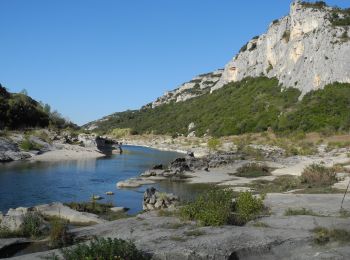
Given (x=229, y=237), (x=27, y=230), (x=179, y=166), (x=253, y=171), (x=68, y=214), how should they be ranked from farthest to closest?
1. (x=179, y=166)
2. (x=253, y=171)
3. (x=68, y=214)
4. (x=27, y=230)
5. (x=229, y=237)

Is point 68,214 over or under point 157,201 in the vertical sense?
under

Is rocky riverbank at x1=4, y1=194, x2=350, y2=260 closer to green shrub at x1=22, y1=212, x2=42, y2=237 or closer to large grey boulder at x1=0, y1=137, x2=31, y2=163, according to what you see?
green shrub at x1=22, y1=212, x2=42, y2=237

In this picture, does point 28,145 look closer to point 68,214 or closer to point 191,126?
point 68,214

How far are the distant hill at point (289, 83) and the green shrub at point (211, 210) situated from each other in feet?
220

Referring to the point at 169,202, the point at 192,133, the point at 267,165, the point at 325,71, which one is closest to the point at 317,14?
the point at 325,71

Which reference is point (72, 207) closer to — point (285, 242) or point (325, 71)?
point (285, 242)

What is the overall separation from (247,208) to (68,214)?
35.4ft

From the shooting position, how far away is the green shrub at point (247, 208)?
18075 mm

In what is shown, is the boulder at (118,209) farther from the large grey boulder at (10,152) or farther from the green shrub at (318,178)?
the large grey boulder at (10,152)

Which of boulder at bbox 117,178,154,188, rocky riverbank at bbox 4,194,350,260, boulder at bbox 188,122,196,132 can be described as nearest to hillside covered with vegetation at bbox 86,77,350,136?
boulder at bbox 188,122,196,132

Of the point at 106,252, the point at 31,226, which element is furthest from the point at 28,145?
the point at 106,252

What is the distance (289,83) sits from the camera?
114m

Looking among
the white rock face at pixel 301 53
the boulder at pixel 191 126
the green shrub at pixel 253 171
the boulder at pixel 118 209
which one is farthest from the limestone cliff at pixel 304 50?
the boulder at pixel 118 209

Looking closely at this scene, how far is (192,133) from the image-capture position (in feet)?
433
